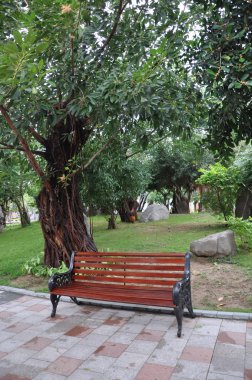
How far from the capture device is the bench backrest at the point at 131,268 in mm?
4590

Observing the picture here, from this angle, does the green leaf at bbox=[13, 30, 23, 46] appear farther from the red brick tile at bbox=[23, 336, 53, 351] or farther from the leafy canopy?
the red brick tile at bbox=[23, 336, 53, 351]

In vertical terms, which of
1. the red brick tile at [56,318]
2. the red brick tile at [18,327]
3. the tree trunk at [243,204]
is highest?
the tree trunk at [243,204]

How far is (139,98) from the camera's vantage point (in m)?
4.18

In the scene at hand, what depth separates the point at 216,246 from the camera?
24.2ft

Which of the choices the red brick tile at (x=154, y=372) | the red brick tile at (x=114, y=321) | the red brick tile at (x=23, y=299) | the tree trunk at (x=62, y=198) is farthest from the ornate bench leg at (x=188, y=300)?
the tree trunk at (x=62, y=198)

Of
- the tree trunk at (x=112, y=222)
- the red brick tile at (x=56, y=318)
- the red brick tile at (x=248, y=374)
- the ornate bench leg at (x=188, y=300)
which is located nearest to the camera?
the red brick tile at (x=248, y=374)

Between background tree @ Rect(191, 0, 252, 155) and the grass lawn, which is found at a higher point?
background tree @ Rect(191, 0, 252, 155)

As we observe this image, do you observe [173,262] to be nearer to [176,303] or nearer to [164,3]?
[176,303]

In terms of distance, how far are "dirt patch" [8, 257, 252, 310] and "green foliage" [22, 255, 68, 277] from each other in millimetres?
117

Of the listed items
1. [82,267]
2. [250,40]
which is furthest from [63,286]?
[250,40]

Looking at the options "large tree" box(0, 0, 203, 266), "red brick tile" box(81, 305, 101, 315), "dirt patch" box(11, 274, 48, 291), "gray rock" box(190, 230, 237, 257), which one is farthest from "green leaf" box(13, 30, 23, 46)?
"gray rock" box(190, 230, 237, 257)

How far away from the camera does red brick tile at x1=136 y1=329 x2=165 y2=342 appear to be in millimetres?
3924

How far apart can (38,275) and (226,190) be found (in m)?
6.34

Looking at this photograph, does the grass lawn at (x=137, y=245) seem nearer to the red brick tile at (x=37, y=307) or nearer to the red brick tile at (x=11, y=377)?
the red brick tile at (x=37, y=307)
